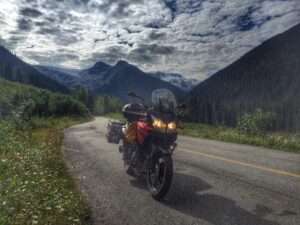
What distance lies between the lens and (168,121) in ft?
19.3

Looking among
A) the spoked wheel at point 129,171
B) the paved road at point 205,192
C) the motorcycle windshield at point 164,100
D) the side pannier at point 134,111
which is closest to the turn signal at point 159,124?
the motorcycle windshield at point 164,100

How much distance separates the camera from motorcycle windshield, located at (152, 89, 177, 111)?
6.03 meters

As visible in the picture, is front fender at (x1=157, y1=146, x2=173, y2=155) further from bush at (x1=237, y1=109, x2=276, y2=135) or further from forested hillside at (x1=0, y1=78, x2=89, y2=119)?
forested hillside at (x1=0, y1=78, x2=89, y2=119)

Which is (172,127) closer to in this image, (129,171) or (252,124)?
(129,171)

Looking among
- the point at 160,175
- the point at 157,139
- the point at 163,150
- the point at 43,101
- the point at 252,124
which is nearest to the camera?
the point at 163,150

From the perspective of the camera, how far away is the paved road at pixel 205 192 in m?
4.71

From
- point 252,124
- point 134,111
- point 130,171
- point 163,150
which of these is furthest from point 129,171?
point 252,124

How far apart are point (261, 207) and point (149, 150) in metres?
2.51

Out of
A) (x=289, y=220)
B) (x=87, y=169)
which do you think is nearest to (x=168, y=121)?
(x=289, y=220)

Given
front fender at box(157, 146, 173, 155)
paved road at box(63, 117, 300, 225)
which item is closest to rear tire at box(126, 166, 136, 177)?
paved road at box(63, 117, 300, 225)

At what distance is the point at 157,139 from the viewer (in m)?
6.11

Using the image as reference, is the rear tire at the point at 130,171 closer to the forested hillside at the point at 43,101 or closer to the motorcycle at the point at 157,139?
the motorcycle at the point at 157,139

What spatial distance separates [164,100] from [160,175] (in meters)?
1.53

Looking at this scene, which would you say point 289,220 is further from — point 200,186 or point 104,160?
point 104,160
